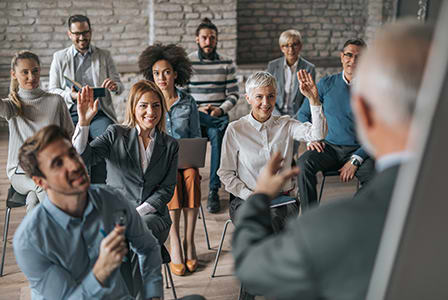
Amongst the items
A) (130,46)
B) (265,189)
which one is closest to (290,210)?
(265,189)

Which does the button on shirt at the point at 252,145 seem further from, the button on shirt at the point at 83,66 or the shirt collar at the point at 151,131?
the button on shirt at the point at 83,66

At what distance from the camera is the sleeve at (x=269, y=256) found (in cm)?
104

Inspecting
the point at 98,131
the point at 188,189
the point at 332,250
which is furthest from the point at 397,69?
the point at 98,131

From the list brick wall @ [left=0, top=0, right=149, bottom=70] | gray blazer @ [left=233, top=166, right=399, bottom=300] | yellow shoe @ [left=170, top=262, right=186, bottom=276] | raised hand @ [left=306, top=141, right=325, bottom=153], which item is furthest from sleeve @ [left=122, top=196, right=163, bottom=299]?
brick wall @ [left=0, top=0, right=149, bottom=70]

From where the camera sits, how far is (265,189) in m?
1.28

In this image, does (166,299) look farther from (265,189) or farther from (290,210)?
(265,189)

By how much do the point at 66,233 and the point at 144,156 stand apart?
1.06 m

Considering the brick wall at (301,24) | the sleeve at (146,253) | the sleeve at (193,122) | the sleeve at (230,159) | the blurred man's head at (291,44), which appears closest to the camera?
the sleeve at (146,253)

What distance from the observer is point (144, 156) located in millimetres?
2869

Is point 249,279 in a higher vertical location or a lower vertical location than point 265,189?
lower

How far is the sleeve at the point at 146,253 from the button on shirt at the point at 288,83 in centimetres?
290

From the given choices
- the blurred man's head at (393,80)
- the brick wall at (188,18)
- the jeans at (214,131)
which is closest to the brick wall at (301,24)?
the brick wall at (188,18)

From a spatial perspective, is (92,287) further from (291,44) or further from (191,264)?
(291,44)

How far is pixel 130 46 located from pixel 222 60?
2.77m
